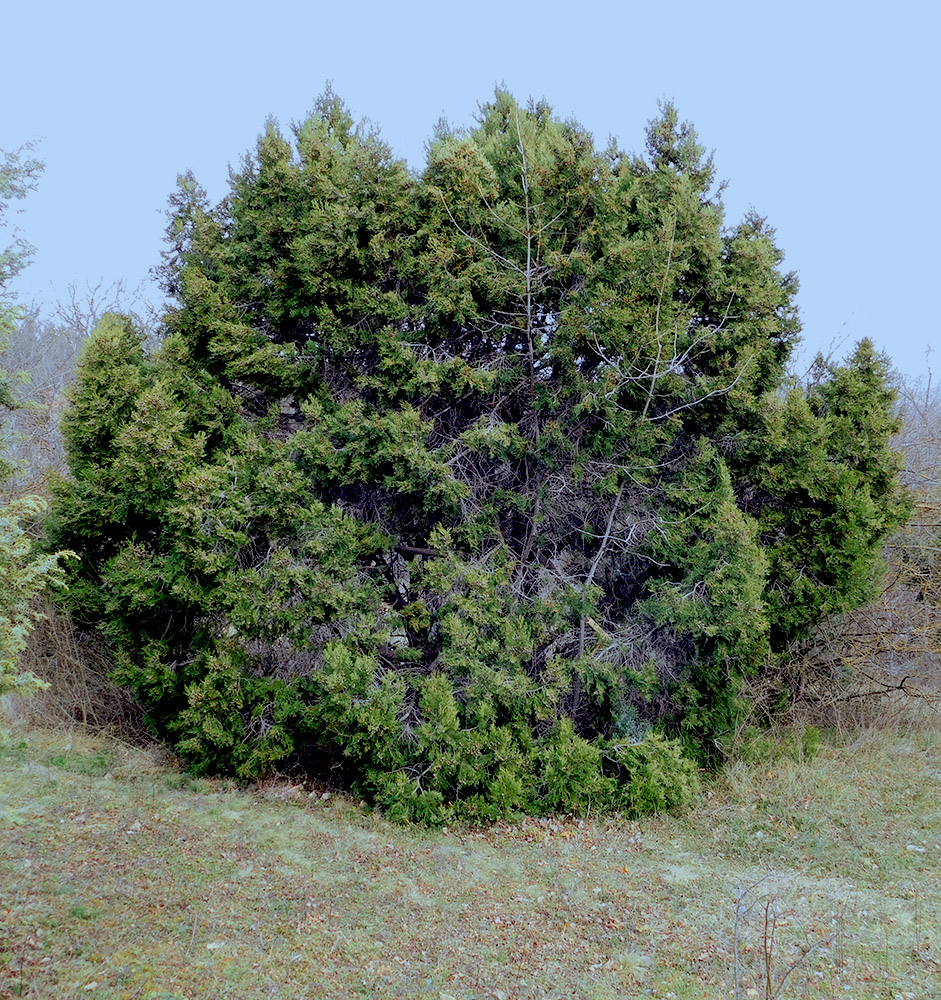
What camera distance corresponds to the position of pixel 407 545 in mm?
7379

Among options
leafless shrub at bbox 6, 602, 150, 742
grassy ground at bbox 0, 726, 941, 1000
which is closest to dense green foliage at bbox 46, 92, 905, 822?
grassy ground at bbox 0, 726, 941, 1000

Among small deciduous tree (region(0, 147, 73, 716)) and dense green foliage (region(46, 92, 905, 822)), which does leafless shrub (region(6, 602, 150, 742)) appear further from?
small deciduous tree (region(0, 147, 73, 716))

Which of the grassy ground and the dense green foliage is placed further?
the dense green foliage

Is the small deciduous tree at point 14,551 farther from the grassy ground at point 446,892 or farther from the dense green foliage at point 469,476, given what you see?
the dense green foliage at point 469,476

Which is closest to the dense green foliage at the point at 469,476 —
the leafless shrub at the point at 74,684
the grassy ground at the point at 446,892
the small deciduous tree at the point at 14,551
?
the grassy ground at the point at 446,892

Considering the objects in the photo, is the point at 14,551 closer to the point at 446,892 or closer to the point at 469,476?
the point at 446,892

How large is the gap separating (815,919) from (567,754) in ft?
8.04

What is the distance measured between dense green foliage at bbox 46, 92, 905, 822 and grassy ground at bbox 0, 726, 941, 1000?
0.62 metres

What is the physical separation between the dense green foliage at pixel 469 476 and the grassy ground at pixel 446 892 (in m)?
0.62

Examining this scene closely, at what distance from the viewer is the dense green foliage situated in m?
6.44

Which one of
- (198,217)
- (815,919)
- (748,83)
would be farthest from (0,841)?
(748,83)

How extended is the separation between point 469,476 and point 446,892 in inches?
157

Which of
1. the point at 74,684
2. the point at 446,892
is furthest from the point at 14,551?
the point at 74,684

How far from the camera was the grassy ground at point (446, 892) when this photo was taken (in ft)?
12.1
